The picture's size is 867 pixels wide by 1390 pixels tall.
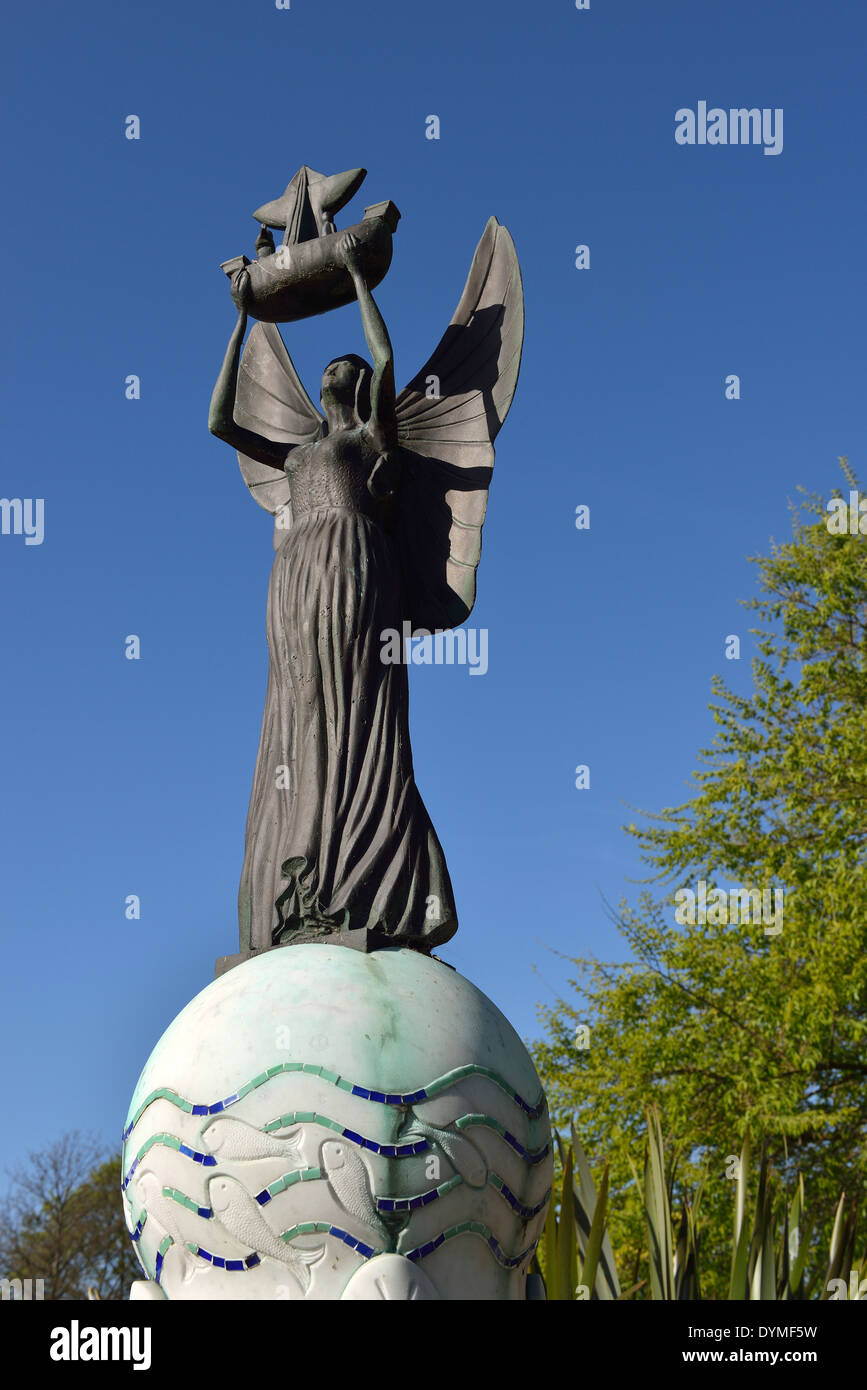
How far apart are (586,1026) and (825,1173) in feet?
11.5

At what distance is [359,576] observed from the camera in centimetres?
627

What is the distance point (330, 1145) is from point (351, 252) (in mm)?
3866

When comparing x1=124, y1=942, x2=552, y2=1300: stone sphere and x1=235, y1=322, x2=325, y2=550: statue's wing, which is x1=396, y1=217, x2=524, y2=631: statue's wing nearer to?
x1=235, y1=322, x2=325, y2=550: statue's wing

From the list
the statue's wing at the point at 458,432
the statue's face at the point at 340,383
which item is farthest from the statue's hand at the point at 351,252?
the statue's wing at the point at 458,432

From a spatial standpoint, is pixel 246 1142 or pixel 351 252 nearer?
pixel 246 1142

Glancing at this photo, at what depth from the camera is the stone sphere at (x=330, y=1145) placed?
4.80 meters

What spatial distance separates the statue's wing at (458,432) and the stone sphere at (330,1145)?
2.26 metres

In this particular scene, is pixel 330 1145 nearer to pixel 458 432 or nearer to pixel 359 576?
pixel 359 576

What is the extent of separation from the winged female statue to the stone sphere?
0.52 metres

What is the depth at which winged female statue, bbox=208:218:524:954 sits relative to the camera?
5.83 m

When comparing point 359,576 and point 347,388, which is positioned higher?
point 347,388

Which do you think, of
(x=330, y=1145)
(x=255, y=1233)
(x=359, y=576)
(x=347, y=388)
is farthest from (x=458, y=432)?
(x=255, y=1233)

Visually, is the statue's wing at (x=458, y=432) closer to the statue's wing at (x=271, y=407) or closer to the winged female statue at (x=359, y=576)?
the winged female statue at (x=359, y=576)
